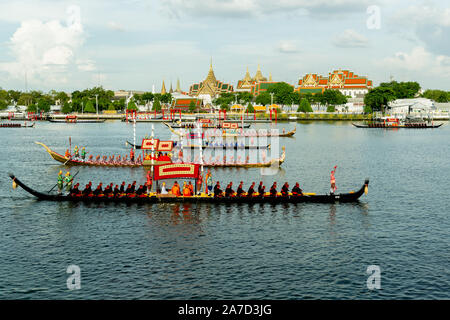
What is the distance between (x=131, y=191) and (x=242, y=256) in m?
15.9

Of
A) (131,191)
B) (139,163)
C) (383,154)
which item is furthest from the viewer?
(383,154)

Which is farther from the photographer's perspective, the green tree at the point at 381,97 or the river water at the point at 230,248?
the green tree at the point at 381,97

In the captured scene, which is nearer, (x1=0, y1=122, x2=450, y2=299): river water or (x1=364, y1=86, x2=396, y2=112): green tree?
(x1=0, y1=122, x2=450, y2=299): river water

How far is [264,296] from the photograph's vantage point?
883 inches

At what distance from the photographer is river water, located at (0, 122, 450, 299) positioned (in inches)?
920

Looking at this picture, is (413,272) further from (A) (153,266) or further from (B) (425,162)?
(B) (425,162)

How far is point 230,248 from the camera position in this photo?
29.1m

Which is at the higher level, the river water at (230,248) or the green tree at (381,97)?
the green tree at (381,97)

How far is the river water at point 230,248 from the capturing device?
2336cm

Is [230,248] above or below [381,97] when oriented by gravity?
below

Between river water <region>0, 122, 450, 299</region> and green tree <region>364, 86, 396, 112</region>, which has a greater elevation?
green tree <region>364, 86, 396, 112</region>

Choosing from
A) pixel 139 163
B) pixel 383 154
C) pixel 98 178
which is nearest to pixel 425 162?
pixel 383 154

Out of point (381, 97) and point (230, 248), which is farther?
point (381, 97)

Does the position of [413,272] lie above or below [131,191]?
below
